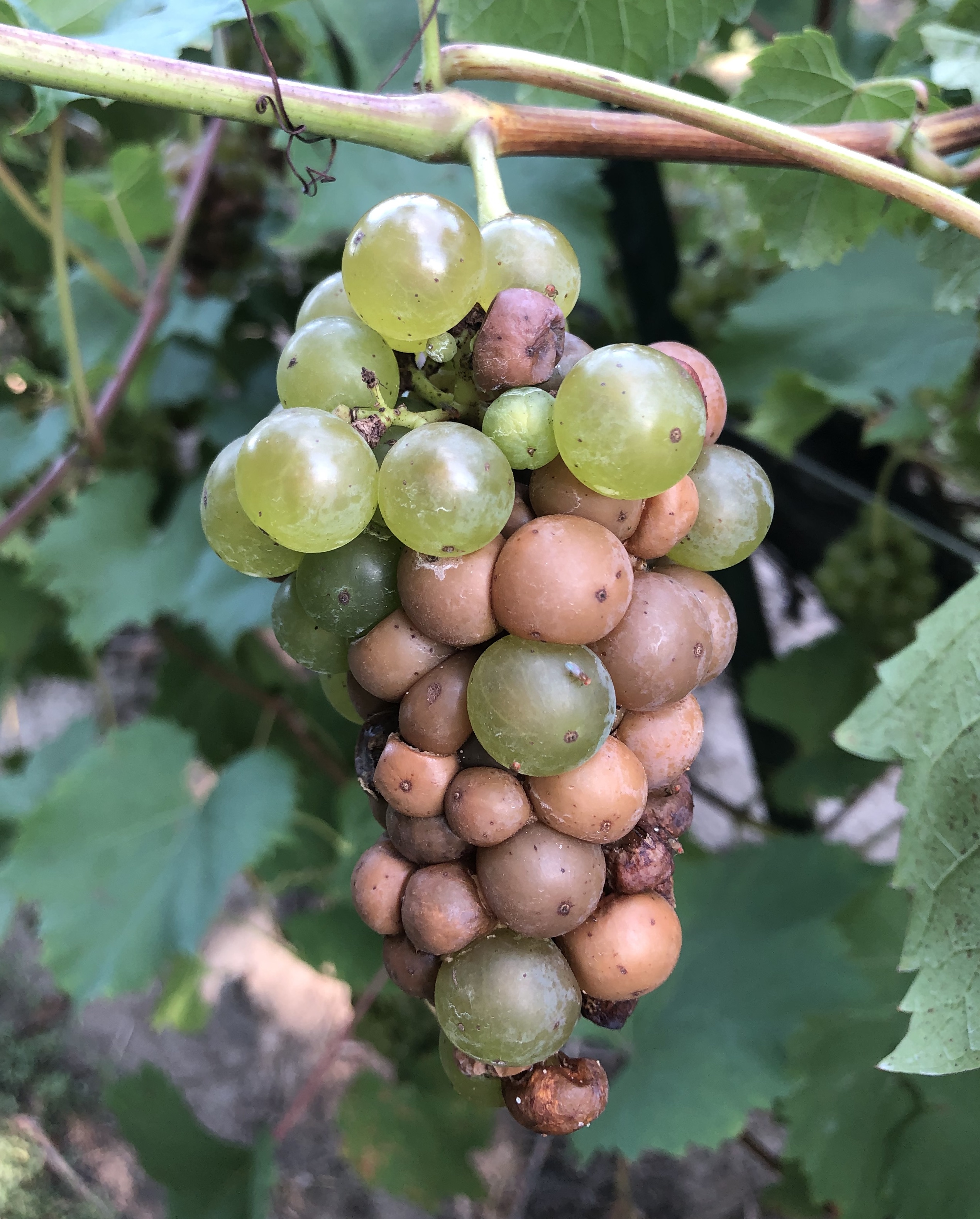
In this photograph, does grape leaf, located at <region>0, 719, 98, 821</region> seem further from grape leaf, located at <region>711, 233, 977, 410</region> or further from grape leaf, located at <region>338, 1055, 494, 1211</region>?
grape leaf, located at <region>711, 233, 977, 410</region>

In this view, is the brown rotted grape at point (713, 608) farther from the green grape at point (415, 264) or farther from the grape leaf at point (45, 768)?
the grape leaf at point (45, 768)

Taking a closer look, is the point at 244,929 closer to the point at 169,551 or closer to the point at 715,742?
the point at 169,551

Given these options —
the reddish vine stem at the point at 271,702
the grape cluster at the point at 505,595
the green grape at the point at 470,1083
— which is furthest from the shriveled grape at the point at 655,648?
the reddish vine stem at the point at 271,702

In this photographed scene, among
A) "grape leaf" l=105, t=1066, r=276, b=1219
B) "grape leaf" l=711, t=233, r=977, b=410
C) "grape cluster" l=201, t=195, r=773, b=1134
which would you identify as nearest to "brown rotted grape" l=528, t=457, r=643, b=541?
"grape cluster" l=201, t=195, r=773, b=1134

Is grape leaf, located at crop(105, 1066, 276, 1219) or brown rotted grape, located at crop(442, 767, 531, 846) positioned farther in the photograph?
grape leaf, located at crop(105, 1066, 276, 1219)

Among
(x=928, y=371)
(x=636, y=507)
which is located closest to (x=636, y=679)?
(x=636, y=507)

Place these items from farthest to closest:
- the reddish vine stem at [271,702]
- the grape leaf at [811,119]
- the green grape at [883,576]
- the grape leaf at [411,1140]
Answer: the reddish vine stem at [271,702] < the grape leaf at [411,1140] < the green grape at [883,576] < the grape leaf at [811,119]
